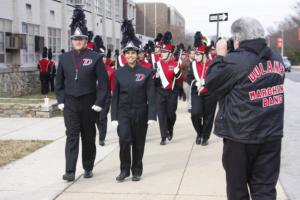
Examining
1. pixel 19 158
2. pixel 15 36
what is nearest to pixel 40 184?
pixel 19 158

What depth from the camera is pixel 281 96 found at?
4164 mm

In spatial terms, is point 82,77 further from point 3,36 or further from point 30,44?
point 30,44

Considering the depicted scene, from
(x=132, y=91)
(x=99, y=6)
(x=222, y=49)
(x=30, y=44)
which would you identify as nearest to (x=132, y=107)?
(x=132, y=91)

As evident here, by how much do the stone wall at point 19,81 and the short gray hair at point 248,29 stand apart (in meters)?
18.2

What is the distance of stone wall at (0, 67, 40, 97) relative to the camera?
2150cm

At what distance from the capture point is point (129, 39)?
290 inches

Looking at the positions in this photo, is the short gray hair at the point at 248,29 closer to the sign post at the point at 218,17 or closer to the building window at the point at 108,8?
the sign post at the point at 218,17

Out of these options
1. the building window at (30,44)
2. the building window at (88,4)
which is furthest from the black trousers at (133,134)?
the building window at (88,4)

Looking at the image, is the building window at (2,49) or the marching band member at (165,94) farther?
the building window at (2,49)

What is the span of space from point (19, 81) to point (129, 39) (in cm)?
1687

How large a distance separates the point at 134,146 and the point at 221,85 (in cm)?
296

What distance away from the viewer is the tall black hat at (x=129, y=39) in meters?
6.92

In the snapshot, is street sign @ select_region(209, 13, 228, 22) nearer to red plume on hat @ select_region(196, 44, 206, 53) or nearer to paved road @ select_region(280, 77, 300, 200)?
paved road @ select_region(280, 77, 300, 200)

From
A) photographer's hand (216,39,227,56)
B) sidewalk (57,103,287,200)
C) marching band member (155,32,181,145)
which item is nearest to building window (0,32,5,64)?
marching band member (155,32,181,145)
